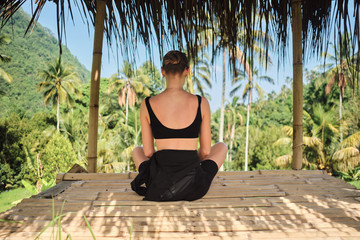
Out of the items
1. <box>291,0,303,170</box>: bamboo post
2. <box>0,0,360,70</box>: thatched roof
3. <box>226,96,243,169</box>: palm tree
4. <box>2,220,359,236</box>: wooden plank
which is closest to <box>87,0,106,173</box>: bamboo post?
<box>0,0,360,70</box>: thatched roof

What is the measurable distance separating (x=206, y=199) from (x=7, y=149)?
22.2 m

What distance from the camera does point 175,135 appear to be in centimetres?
216

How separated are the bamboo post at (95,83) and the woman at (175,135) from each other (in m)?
1.31

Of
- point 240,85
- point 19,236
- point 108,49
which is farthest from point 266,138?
point 19,236

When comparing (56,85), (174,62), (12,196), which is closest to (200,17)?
(174,62)

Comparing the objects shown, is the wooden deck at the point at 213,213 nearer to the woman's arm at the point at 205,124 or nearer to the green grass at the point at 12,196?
the woman's arm at the point at 205,124

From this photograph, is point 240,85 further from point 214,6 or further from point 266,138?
point 214,6

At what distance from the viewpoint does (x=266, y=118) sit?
113ft

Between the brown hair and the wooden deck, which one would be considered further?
the brown hair

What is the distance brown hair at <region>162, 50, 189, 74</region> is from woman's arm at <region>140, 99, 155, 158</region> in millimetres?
309

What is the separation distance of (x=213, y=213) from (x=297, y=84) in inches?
81.2

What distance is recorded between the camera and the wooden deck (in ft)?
5.28

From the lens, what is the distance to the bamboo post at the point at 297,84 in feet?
10.9

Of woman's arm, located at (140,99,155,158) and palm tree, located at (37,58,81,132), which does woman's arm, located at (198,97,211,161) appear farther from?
palm tree, located at (37,58,81,132)
